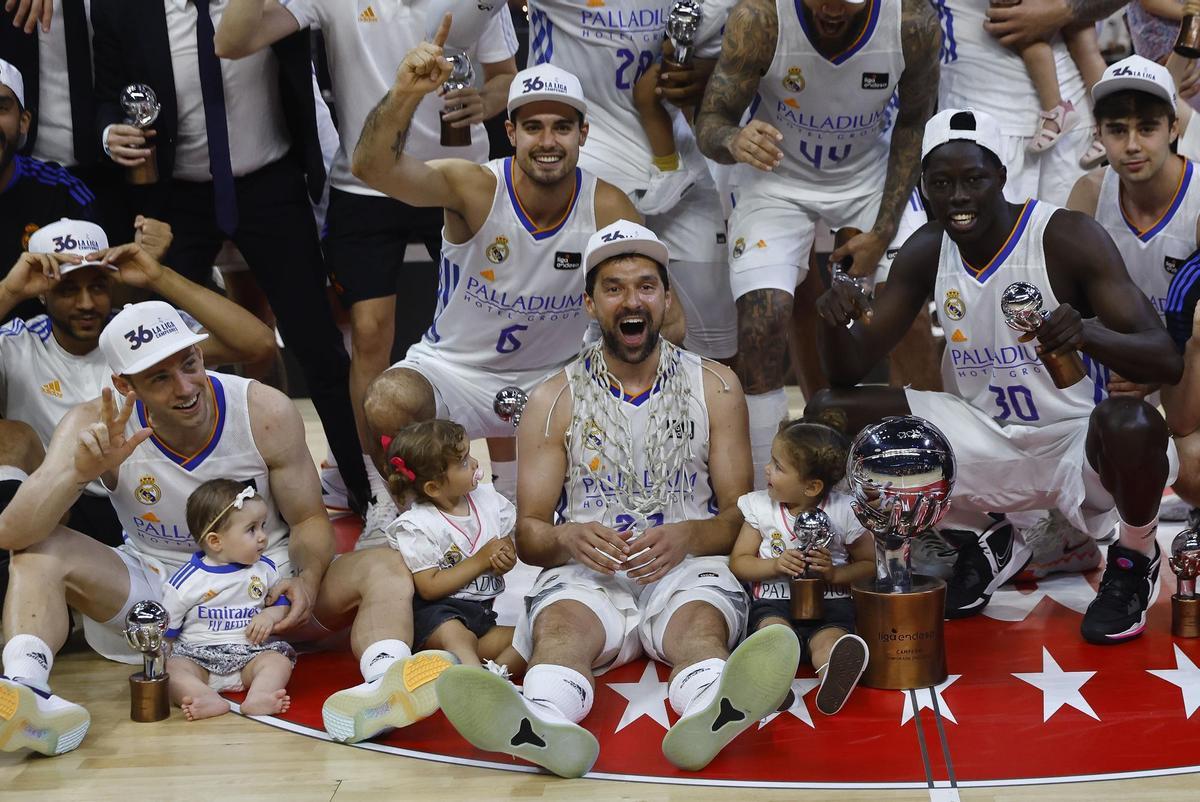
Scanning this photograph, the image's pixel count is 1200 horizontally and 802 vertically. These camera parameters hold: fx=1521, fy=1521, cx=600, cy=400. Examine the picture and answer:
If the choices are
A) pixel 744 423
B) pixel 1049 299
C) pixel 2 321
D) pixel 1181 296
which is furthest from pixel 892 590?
pixel 2 321

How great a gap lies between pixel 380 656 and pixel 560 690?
667mm

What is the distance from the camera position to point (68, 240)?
5484mm

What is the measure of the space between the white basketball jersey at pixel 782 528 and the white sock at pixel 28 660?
7.31 ft

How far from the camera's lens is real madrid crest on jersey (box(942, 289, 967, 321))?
17.9ft

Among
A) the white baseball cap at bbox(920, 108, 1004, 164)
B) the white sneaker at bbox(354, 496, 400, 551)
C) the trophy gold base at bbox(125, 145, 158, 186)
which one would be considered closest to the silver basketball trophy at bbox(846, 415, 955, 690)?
the white baseball cap at bbox(920, 108, 1004, 164)

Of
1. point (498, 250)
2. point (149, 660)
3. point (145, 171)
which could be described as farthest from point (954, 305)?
point (145, 171)

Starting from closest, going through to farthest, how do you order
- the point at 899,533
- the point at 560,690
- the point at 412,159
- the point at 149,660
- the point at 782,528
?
the point at 560,690 < the point at 899,533 < the point at 149,660 < the point at 782,528 < the point at 412,159

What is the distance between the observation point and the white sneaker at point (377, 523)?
6.39 metres

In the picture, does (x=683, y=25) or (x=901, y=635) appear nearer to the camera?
(x=901, y=635)

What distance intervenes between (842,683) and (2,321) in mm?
3430

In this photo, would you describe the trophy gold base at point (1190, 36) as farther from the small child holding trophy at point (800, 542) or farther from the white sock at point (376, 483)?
the white sock at point (376, 483)

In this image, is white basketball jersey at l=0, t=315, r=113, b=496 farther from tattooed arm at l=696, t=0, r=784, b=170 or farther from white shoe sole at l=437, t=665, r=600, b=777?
tattooed arm at l=696, t=0, r=784, b=170

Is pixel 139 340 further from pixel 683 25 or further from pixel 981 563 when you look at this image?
pixel 981 563

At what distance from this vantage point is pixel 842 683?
4391 mm
